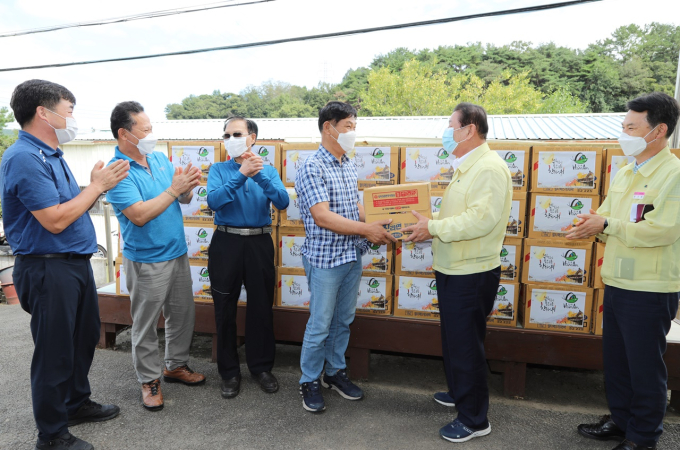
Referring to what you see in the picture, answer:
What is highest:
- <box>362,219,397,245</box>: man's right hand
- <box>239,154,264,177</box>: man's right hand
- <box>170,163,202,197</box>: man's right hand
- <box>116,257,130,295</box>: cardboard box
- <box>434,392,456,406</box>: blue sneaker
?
<box>239,154,264,177</box>: man's right hand

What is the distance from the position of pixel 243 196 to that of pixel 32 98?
1.39 metres

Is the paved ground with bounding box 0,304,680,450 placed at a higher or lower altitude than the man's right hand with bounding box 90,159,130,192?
lower

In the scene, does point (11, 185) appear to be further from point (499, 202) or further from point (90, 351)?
point (499, 202)

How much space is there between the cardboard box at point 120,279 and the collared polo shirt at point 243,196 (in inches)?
57.1

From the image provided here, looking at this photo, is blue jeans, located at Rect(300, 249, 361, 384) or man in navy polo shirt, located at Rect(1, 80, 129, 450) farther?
blue jeans, located at Rect(300, 249, 361, 384)

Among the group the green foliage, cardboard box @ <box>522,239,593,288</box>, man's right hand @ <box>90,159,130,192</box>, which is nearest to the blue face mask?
cardboard box @ <box>522,239,593,288</box>

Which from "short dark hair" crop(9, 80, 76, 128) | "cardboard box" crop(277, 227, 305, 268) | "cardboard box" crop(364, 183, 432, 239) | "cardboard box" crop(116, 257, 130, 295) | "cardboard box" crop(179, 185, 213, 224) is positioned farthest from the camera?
"cardboard box" crop(116, 257, 130, 295)

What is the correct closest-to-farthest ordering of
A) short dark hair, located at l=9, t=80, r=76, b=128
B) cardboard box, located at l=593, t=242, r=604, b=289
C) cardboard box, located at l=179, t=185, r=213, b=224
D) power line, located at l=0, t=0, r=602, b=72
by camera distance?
short dark hair, located at l=9, t=80, r=76, b=128 → cardboard box, located at l=593, t=242, r=604, b=289 → cardboard box, located at l=179, t=185, r=213, b=224 → power line, located at l=0, t=0, r=602, b=72

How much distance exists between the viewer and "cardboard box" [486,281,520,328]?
3.39 metres

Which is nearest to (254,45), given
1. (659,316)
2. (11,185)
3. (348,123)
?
(348,123)

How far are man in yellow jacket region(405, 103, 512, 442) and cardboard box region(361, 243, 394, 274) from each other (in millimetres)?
813

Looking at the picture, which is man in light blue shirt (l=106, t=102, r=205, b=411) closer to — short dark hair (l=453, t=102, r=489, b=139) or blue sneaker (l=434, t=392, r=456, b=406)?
short dark hair (l=453, t=102, r=489, b=139)

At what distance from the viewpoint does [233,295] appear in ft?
11.0

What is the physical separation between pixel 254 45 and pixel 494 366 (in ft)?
22.8
